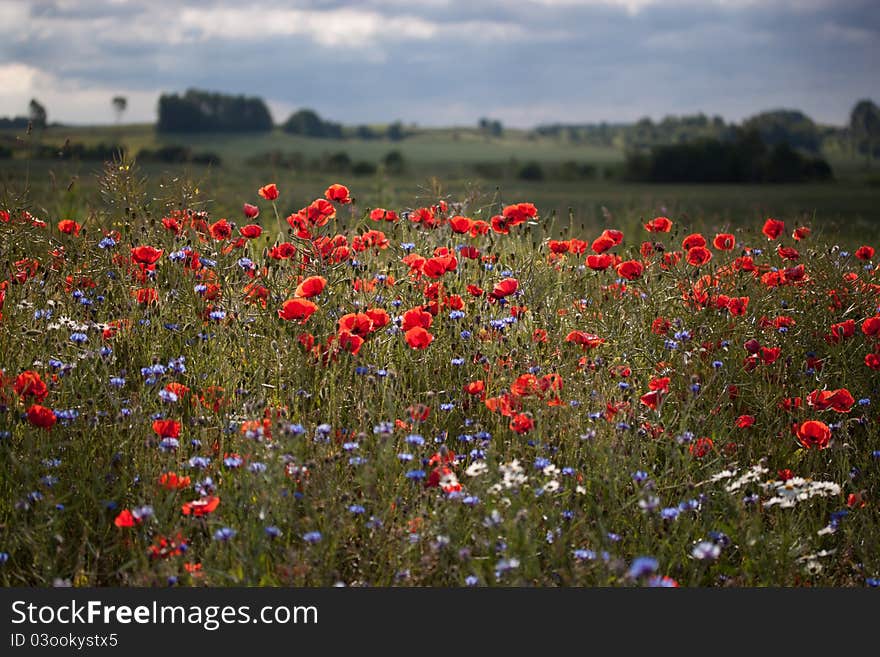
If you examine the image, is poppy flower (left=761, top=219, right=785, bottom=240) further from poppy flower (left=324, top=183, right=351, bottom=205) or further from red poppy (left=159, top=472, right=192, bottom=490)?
red poppy (left=159, top=472, right=192, bottom=490)

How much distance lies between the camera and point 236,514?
3.15m

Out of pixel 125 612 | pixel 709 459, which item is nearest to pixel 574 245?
pixel 709 459

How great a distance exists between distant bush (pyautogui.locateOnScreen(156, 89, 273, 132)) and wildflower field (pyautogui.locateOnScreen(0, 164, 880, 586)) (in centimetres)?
6994

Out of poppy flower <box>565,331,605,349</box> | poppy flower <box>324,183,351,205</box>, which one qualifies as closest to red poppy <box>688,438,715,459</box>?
poppy flower <box>565,331,605,349</box>

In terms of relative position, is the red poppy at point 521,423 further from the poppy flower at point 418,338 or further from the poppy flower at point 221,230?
the poppy flower at point 221,230

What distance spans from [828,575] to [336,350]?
7.27 feet

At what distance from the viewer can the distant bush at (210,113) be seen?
7062cm

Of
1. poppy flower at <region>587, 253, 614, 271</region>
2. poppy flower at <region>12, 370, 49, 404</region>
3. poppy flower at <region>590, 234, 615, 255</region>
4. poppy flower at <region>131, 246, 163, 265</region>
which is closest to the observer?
poppy flower at <region>12, 370, 49, 404</region>

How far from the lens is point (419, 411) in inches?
137

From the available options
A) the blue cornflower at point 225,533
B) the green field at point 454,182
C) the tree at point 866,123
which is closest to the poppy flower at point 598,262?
the green field at point 454,182

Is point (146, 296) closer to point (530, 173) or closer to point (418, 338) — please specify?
point (418, 338)

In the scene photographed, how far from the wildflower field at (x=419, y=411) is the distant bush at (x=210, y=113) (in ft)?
229

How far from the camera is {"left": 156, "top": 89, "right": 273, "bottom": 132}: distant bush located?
70625mm

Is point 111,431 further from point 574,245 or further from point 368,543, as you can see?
point 574,245
